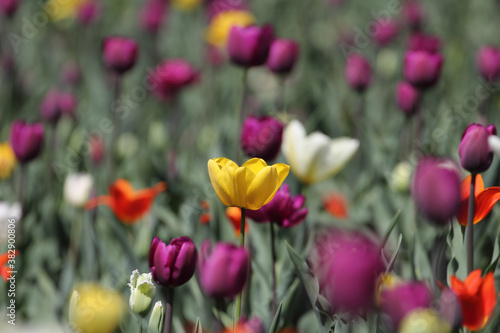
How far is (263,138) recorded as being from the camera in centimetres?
118

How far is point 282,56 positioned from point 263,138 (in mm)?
553

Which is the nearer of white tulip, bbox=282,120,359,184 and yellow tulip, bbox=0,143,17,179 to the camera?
white tulip, bbox=282,120,359,184

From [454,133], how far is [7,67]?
1.67 meters

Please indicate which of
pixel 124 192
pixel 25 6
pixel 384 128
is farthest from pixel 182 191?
pixel 25 6

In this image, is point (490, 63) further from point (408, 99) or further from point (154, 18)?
point (154, 18)

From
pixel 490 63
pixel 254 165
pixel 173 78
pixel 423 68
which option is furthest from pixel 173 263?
pixel 173 78

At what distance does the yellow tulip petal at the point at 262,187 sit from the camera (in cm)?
90

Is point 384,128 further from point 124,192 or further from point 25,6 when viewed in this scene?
point 25,6

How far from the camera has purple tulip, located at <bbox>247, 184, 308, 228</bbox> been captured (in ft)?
3.42

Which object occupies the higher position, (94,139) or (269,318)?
(269,318)

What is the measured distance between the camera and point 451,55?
9.00 ft

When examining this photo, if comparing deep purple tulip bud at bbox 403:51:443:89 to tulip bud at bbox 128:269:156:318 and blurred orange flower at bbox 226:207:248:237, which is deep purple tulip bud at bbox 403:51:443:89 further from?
tulip bud at bbox 128:269:156:318

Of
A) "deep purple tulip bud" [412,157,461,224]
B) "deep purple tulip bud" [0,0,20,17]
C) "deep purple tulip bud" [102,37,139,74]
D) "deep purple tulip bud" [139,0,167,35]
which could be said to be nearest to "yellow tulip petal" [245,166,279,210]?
"deep purple tulip bud" [412,157,461,224]

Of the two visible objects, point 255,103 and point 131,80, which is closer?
A: point 255,103
